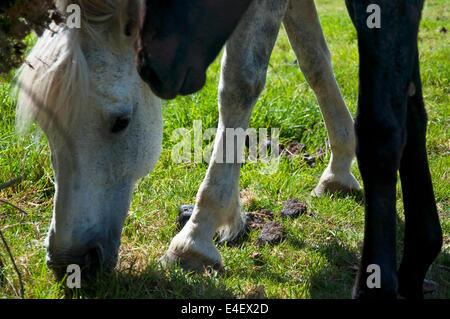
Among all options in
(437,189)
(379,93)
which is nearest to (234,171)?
(379,93)

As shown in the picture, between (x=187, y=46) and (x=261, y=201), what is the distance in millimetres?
1947

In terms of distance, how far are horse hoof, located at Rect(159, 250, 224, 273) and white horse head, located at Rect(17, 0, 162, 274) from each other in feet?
1.44

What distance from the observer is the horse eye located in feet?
7.97

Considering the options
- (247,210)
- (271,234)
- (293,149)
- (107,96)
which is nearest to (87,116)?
(107,96)

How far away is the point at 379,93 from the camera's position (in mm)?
2154

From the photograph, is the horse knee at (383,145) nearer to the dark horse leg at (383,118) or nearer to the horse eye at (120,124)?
the dark horse leg at (383,118)

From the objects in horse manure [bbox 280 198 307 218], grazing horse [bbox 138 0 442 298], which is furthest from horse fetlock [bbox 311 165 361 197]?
grazing horse [bbox 138 0 442 298]

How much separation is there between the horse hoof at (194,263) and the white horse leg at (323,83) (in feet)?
3.86

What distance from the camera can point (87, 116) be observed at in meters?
2.35

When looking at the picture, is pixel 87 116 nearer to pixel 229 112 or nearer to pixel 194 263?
pixel 229 112

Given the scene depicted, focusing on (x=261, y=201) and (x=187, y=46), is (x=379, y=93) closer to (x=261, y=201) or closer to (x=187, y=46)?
(x=187, y=46)

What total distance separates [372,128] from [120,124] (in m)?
1.04

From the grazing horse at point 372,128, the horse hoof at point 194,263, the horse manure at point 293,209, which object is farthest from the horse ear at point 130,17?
the horse manure at point 293,209

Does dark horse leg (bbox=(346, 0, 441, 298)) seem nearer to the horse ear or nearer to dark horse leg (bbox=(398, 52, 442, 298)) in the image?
dark horse leg (bbox=(398, 52, 442, 298))
